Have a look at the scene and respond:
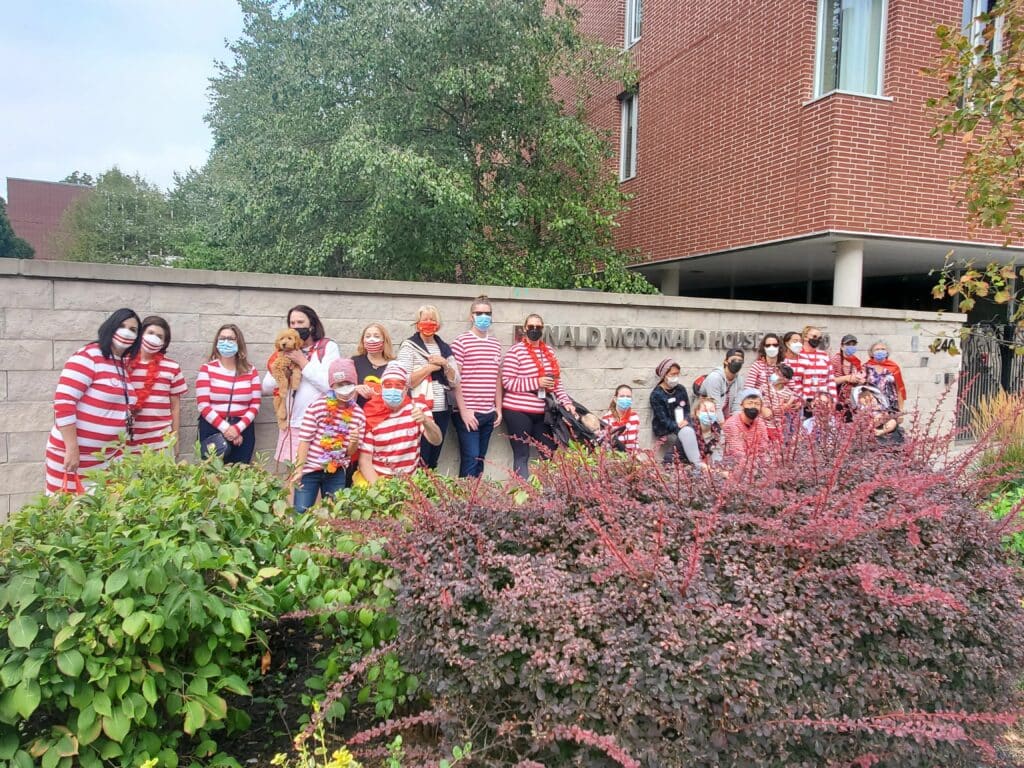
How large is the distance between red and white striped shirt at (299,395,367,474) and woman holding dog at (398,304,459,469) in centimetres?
77

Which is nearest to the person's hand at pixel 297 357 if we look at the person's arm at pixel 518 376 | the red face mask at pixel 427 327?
the red face mask at pixel 427 327

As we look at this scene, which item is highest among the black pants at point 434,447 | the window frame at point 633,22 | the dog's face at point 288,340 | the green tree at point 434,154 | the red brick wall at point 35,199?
the red brick wall at point 35,199

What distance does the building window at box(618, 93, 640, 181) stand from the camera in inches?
570

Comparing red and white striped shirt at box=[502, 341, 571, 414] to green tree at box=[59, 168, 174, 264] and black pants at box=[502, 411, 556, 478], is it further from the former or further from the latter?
green tree at box=[59, 168, 174, 264]

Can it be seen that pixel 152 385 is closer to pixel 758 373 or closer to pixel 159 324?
pixel 159 324

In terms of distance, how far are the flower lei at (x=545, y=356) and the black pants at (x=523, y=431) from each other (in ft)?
1.34

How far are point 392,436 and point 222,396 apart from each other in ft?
4.60

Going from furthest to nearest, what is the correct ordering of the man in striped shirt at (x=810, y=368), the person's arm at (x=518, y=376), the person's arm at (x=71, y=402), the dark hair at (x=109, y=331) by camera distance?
the man in striped shirt at (x=810, y=368) < the person's arm at (x=518, y=376) < the dark hair at (x=109, y=331) < the person's arm at (x=71, y=402)

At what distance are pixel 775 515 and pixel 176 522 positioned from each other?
6.68 ft

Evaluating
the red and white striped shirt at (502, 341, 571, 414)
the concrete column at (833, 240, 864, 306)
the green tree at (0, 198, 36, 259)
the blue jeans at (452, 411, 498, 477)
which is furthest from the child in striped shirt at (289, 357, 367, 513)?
the green tree at (0, 198, 36, 259)

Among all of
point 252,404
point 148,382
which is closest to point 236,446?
point 252,404

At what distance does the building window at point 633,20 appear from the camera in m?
14.5

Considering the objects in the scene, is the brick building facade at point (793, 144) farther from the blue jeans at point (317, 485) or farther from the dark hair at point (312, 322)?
the blue jeans at point (317, 485)

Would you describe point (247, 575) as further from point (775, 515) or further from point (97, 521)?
point (775, 515)
